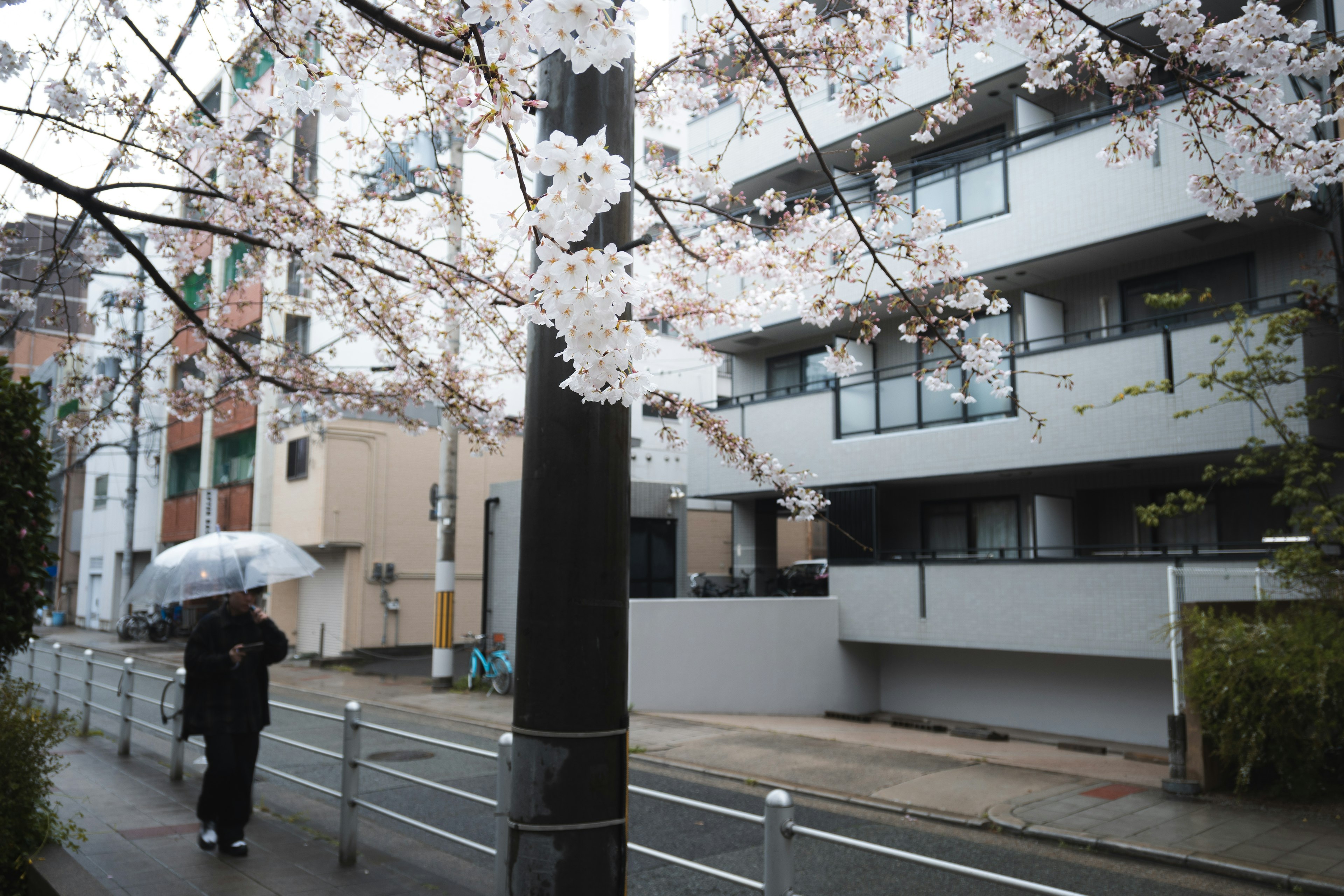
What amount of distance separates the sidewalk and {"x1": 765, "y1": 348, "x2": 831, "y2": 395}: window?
610cm

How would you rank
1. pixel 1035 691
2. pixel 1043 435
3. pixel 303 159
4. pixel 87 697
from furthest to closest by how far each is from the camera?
pixel 1035 691, pixel 1043 435, pixel 87 697, pixel 303 159

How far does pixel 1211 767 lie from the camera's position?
913cm

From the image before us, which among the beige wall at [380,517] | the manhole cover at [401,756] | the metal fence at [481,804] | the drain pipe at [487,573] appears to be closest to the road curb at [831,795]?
the metal fence at [481,804]

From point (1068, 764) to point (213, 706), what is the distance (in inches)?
369

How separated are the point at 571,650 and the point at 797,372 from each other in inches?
641

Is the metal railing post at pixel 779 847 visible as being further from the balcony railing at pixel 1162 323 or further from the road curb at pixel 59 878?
the balcony railing at pixel 1162 323

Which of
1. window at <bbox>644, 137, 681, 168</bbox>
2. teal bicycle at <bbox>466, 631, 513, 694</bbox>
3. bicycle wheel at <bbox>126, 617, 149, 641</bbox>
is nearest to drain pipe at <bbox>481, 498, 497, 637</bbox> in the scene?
teal bicycle at <bbox>466, 631, 513, 694</bbox>

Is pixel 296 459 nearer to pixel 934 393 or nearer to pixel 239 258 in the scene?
pixel 239 258

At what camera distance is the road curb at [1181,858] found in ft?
21.3

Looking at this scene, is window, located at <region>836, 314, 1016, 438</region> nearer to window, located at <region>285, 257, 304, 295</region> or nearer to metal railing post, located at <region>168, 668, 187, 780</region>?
window, located at <region>285, 257, 304, 295</region>

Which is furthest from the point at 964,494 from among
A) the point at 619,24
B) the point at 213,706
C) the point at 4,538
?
the point at 619,24

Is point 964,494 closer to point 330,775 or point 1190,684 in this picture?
point 1190,684

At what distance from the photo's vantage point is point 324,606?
2469 centimetres

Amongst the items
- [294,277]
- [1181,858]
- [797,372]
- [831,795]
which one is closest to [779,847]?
[1181,858]
